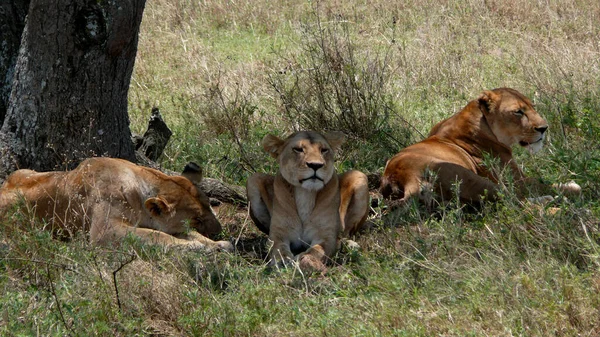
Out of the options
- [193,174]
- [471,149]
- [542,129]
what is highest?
[542,129]

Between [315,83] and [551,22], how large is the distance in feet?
15.9

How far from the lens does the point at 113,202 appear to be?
6406 millimetres

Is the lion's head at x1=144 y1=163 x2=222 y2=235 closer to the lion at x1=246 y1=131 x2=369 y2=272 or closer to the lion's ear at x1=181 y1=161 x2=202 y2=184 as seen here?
the lion's ear at x1=181 y1=161 x2=202 y2=184

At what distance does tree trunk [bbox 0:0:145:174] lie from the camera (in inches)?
258

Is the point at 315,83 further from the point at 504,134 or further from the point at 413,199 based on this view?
the point at 413,199

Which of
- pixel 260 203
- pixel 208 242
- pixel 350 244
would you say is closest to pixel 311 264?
pixel 350 244

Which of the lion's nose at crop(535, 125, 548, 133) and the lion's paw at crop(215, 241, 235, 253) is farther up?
the lion's nose at crop(535, 125, 548, 133)

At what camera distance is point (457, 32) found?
12281 mm

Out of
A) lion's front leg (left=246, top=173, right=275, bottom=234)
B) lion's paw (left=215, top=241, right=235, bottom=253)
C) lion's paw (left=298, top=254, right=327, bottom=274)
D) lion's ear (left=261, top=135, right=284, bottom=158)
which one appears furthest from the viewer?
lion's front leg (left=246, top=173, right=275, bottom=234)

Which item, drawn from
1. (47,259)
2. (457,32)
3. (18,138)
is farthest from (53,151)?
(457,32)

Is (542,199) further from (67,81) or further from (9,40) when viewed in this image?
(9,40)

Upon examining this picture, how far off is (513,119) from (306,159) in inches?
87.0

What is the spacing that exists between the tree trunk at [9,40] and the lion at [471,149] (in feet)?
9.29

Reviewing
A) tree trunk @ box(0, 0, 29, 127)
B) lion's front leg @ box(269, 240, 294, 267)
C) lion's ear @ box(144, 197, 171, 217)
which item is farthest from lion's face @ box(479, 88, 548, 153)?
tree trunk @ box(0, 0, 29, 127)
